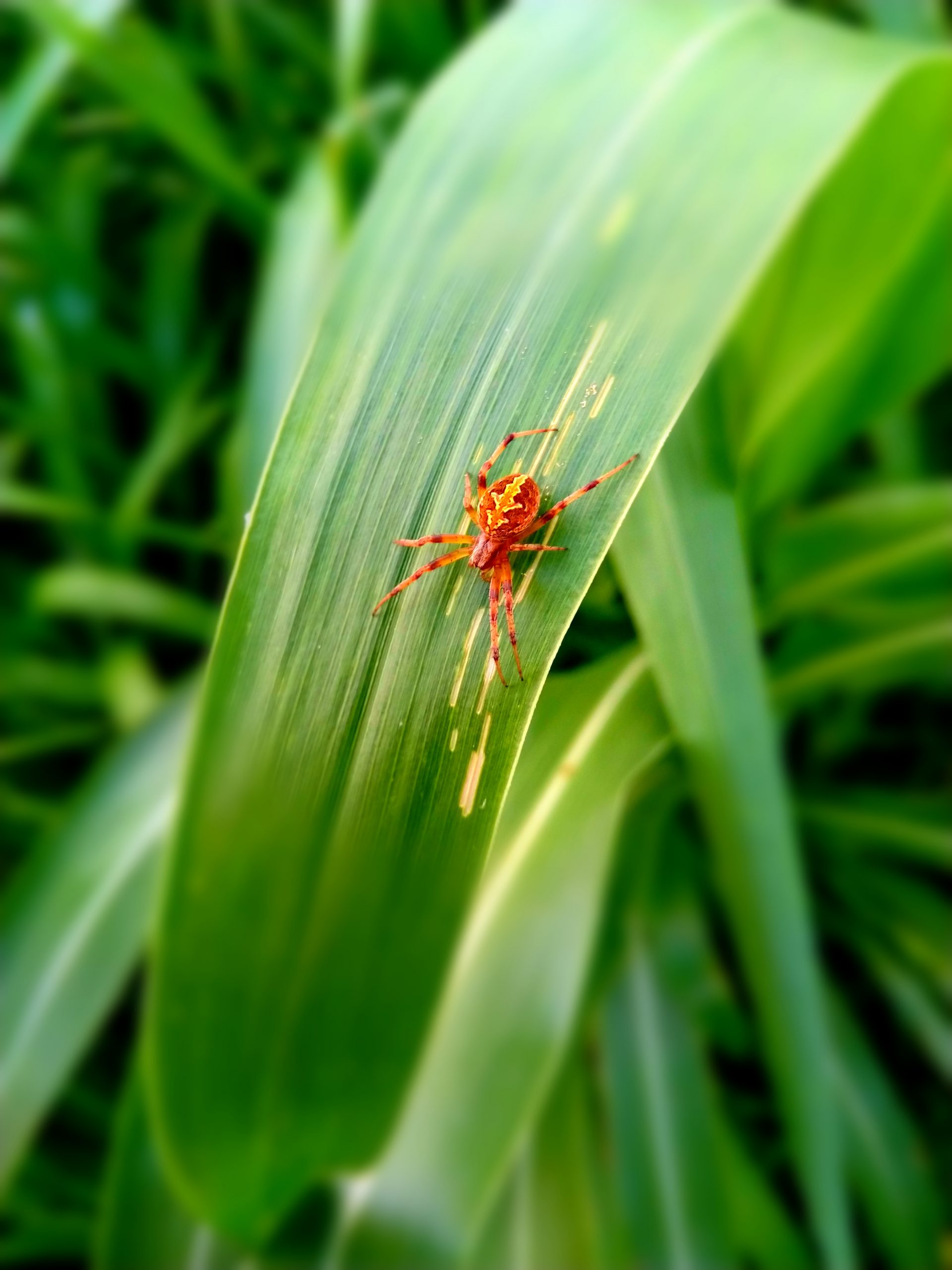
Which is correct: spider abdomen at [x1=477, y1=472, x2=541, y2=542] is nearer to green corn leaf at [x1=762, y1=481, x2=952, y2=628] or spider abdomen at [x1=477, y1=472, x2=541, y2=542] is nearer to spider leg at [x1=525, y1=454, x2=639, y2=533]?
spider leg at [x1=525, y1=454, x2=639, y2=533]

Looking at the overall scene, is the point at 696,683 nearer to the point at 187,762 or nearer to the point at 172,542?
the point at 187,762

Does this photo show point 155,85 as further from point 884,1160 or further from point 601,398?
point 884,1160

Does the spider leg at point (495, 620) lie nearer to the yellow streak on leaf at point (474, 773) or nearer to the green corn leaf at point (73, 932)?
the yellow streak on leaf at point (474, 773)

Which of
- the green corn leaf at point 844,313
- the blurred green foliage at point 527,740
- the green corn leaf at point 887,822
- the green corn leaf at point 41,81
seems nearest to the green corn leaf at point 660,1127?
the blurred green foliage at point 527,740

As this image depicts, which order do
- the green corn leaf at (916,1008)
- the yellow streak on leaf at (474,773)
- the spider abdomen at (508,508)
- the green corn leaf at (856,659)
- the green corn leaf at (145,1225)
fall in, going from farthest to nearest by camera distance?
the green corn leaf at (916,1008) → the green corn leaf at (856,659) → the green corn leaf at (145,1225) → the spider abdomen at (508,508) → the yellow streak on leaf at (474,773)

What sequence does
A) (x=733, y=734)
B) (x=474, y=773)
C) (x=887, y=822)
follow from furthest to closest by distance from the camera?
(x=887, y=822) → (x=733, y=734) → (x=474, y=773)

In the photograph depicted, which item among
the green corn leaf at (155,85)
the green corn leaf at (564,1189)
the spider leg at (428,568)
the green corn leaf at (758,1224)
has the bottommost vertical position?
the green corn leaf at (758,1224)

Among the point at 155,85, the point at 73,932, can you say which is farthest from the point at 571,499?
the point at 155,85
